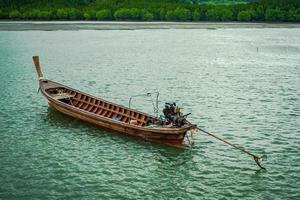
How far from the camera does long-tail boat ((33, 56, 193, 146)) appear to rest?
2747cm

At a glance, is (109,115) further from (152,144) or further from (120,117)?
(152,144)

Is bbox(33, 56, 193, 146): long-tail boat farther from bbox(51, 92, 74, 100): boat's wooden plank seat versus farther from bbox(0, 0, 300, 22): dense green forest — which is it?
bbox(0, 0, 300, 22): dense green forest

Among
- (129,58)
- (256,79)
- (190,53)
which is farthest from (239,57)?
(256,79)

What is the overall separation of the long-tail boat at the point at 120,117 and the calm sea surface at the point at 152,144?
0.66 metres

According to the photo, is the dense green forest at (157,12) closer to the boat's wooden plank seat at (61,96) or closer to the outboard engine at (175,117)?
the boat's wooden plank seat at (61,96)

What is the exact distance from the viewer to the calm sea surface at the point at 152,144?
22.5 metres

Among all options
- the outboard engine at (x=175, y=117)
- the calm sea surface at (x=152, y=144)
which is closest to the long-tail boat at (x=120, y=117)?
the outboard engine at (x=175, y=117)

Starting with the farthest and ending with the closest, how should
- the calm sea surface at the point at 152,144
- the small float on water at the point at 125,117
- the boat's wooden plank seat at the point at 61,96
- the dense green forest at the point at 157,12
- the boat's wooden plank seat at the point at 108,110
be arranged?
the dense green forest at the point at 157,12
the boat's wooden plank seat at the point at 61,96
the boat's wooden plank seat at the point at 108,110
the small float on water at the point at 125,117
the calm sea surface at the point at 152,144

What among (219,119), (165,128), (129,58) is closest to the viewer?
(165,128)

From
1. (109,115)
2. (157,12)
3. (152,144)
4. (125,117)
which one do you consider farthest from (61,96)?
(157,12)

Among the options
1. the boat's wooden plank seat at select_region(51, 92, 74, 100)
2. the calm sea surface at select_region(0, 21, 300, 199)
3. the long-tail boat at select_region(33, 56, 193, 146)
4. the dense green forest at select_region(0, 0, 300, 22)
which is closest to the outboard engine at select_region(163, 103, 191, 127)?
the long-tail boat at select_region(33, 56, 193, 146)

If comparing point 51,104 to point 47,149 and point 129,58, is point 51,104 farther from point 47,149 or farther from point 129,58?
point 129,58

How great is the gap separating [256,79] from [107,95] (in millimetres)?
22090

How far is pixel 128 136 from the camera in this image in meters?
A: 29.9
